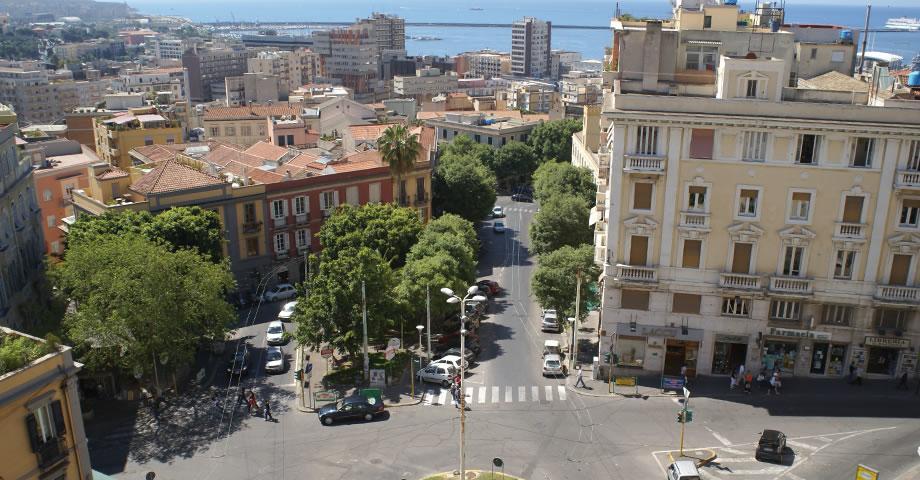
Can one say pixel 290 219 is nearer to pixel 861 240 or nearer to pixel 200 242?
pixel 200 242

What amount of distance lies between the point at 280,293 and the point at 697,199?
37354 mm

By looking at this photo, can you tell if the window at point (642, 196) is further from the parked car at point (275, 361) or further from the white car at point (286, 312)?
the white car at point (286, 312)

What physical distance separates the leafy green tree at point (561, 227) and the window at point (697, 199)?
2237 cm

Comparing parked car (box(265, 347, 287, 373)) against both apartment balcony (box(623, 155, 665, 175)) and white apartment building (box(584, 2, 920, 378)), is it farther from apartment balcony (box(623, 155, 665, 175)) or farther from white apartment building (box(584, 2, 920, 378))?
apartment balcony (box(623, 155, 665, 175))

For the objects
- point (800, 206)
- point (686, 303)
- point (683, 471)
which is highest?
point (800, 206)

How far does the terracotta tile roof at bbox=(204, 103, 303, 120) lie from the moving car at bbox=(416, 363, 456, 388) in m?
77.3

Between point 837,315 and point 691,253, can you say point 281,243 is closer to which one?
point 691,253

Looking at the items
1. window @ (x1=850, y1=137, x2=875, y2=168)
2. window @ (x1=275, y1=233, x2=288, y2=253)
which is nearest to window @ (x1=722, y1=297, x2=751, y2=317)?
window @ (x1=850, y1=137, x2=875, y2=168)

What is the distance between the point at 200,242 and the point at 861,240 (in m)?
44.6

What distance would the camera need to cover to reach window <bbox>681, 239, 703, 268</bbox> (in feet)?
143

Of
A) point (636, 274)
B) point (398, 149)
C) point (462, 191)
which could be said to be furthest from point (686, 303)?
point (462, 191)

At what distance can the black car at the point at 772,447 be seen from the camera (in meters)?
35.7

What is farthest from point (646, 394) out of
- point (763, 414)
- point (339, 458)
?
point (339, 458)

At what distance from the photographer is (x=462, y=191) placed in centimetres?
8138
